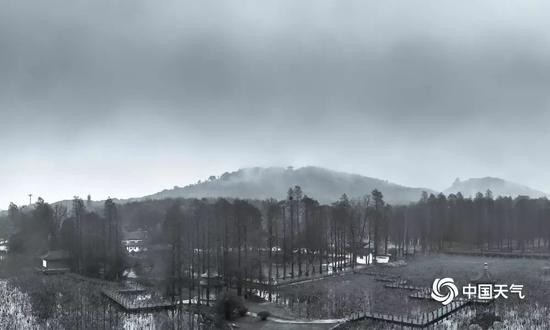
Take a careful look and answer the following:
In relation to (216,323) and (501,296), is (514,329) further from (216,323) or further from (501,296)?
(216,323)

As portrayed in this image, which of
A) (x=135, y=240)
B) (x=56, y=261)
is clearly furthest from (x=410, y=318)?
(x=135, y=240)

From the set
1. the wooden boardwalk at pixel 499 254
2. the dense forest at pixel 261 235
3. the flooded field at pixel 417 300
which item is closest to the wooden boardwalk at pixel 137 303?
the dense forest at pixel 261 235

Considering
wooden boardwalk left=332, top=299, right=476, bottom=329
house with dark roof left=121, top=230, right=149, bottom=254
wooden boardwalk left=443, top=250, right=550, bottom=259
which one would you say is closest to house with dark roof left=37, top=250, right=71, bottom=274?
house with dark roof left=121, top=230, right=149, bottom=254

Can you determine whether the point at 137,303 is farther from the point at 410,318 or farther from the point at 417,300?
the point at 417,300

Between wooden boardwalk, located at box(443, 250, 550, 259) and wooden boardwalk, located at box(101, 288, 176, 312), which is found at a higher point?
wooden boardwalk, located at box(443, 250, 550, 259)

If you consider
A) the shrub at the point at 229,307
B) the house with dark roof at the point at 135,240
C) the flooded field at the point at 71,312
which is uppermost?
the house with dark roof at the point at 135,240

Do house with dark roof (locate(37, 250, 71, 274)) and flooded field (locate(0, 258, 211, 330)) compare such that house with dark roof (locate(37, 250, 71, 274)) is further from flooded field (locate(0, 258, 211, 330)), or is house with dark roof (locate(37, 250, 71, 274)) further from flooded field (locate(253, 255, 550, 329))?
flooded field (locate(253, 255, 550, 329))

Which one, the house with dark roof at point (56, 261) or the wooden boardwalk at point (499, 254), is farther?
the wooden boardwalk at point (499, 254)

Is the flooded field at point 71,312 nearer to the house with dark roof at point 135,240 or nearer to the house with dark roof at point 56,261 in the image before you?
the house with dark roof at point 56,261

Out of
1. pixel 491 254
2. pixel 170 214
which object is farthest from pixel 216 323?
pixel 491 254
